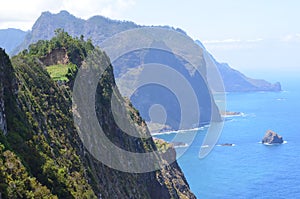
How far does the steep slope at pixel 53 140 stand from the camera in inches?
713

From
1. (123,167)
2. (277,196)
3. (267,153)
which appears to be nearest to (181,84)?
(267,153)

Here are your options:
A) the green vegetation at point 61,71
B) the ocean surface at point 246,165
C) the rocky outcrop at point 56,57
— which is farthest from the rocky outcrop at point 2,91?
the ocean surface at point 246,165

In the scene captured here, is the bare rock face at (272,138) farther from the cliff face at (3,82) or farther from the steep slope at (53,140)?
the cliff face at (3,82)

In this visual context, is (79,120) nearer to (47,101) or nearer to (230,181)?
(47,101)

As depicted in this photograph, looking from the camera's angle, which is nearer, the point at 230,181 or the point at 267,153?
the point at 230,181

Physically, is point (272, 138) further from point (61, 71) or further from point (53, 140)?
point (53, 140)

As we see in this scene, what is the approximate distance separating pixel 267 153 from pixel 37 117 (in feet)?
336

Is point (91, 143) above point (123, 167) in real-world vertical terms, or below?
above

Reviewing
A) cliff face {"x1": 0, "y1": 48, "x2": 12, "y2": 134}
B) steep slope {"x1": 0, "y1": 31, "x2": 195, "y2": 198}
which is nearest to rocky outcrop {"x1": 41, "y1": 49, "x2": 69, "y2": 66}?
steep slope {"x1": 0, "y1": 31, "x2": 195, "y2": 198}

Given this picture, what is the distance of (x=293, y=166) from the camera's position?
105 meters

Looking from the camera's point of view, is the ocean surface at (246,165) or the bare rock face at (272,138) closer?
the ocean surface at (246,165)

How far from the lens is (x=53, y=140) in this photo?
27250 millimetres

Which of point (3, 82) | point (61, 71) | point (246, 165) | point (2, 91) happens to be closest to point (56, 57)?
point (61, 71)

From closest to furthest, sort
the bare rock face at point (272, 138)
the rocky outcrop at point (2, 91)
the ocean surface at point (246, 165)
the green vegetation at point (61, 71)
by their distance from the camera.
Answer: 1. the rocky outcrop at point (2, 91)
2. the green vegetation at point (61, 71)
3. the ocean surface at point (246, 165)
4. the bare rock face at point (272, 138)
